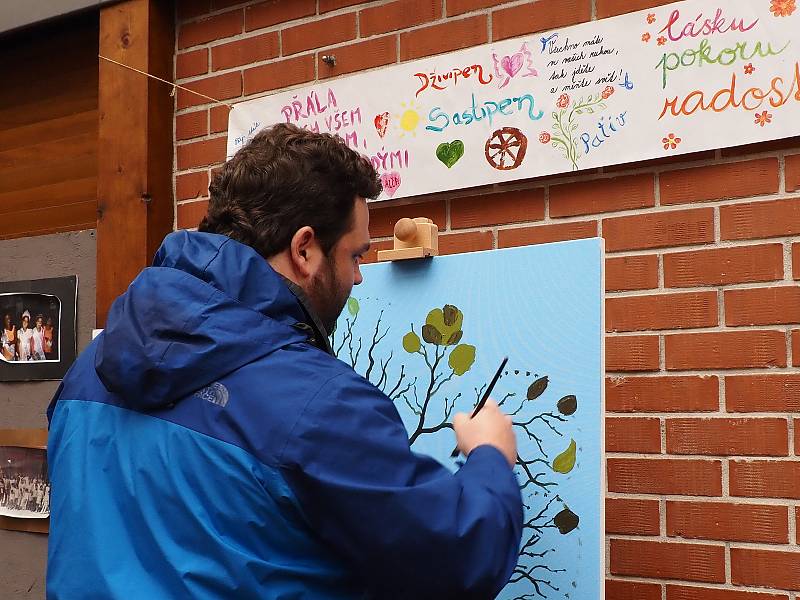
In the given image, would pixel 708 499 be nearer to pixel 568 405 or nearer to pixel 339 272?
pixel 568 405

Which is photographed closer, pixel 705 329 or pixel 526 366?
pixel 526 366

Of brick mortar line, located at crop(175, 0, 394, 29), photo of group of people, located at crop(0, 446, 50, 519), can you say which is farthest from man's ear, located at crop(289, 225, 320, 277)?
photo of group of people, located at crop(0, 446, 50, 519)

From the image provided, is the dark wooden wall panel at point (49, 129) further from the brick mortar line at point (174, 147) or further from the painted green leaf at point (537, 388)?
the painted green leaf at point (537, 388)

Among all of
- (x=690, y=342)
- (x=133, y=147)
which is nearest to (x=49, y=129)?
(x=133, y=147)

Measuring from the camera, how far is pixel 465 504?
1198mm

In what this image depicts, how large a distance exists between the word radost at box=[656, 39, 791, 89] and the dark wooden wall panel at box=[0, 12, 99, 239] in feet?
5.91

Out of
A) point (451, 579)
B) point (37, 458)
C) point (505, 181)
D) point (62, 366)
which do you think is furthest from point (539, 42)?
point (37, 458)

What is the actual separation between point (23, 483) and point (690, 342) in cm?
207

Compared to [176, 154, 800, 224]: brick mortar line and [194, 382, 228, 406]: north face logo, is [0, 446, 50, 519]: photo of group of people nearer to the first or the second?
[176, 154, 800, 224]: brick mortar line

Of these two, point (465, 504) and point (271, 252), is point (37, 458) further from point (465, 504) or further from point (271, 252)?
point (465, 504)

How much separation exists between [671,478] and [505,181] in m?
0.75

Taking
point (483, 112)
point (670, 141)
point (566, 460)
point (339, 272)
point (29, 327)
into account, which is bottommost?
point (566, 460)

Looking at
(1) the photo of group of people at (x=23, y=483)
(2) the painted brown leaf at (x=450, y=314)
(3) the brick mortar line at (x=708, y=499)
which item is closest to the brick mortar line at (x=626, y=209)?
(2) the painted brown leaf at (x=450, y=314)

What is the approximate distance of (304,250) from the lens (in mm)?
1415
